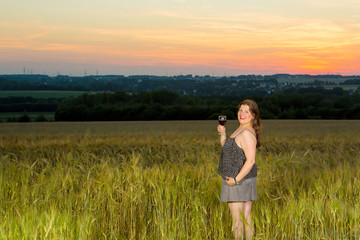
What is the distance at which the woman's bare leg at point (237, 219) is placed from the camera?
3.71 meters

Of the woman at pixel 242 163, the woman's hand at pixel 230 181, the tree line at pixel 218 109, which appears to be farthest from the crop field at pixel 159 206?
the tree line at pixel 218 109

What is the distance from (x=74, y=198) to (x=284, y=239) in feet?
7.90

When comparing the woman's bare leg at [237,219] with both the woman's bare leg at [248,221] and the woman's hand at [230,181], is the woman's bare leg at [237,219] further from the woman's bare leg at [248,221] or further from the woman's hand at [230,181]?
the woman's hand at [230,181]

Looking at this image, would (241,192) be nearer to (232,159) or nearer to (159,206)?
(232,159)

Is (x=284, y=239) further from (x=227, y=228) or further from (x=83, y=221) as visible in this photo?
(x=83, y=221)

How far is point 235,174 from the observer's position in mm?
3588

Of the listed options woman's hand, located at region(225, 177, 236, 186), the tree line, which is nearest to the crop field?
woman's hand, located at region(225, 177, 236, 186)

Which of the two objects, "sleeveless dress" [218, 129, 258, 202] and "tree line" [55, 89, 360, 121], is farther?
"tree line" [55, 89, 360, 121]

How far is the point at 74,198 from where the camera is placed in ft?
15.6

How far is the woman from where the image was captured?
11.6 ft

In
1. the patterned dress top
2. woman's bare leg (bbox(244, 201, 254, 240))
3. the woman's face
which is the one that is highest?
the woman's face

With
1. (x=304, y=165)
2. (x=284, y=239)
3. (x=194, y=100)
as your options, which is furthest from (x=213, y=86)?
(x=284, y=239)

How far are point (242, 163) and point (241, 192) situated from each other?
27 centimetres

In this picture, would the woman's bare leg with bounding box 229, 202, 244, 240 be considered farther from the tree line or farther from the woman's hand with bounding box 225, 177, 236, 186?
the tree line
